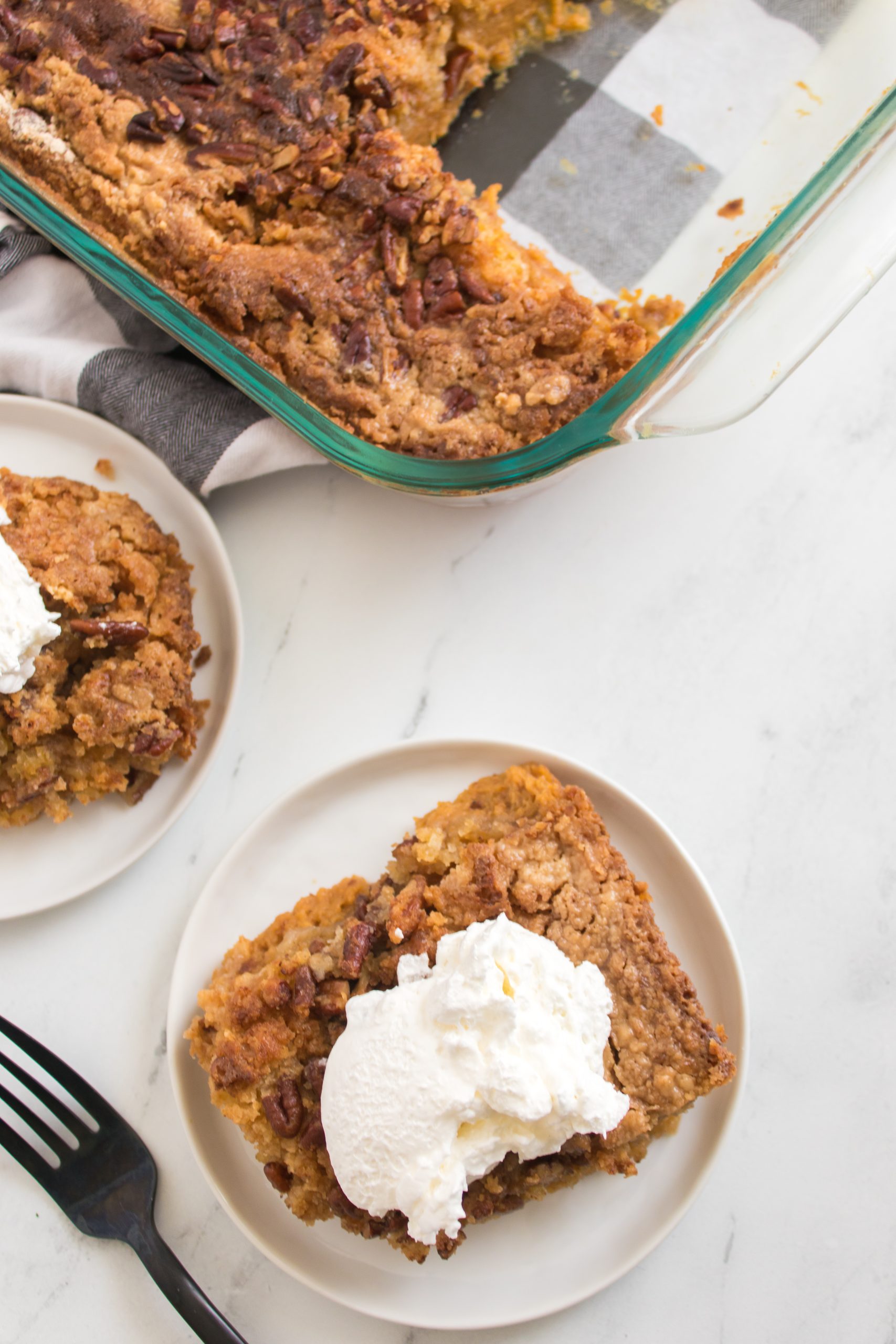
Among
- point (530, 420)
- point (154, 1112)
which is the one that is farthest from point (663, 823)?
point (154, 1112)

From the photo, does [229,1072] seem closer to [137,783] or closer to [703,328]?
[137,783]

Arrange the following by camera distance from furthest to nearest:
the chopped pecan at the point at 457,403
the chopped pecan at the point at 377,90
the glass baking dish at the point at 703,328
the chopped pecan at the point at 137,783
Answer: the chopped pecan at the point at 137,783, the chopped pecan at the point at 377,90, the chopped pecan at the point at 457,403, the glass baking dish at the point at 703,328

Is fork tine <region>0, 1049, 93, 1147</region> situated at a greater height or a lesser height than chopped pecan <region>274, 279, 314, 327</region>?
lesser

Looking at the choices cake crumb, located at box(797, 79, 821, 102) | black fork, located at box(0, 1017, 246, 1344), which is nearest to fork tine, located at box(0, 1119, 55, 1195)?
black fork, located at box(0, 1017, 246, 1344)

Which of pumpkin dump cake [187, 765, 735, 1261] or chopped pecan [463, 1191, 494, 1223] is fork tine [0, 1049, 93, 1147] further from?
chopped pecan [463, 1191, 494, 1223]

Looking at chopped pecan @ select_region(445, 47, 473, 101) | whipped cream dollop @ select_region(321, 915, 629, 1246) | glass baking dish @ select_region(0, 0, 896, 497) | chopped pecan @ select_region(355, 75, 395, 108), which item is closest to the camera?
whipped cream dollop @ select_region(321, 915, 629, 1246)

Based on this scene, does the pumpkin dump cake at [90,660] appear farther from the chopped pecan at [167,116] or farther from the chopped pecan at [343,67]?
the chopped pecan at [343,67]

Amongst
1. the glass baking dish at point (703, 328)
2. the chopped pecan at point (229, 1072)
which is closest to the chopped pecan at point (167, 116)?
the glass baking dish at point (703, 328)
